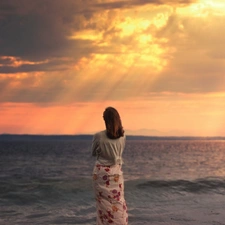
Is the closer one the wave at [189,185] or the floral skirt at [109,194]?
the floral skirt at [109,194]

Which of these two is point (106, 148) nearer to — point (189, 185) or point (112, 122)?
point (112, 122)

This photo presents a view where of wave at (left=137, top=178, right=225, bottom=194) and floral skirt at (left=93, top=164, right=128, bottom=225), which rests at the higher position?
floral skirt at (left=93, top=164, right=128, bottom=225)

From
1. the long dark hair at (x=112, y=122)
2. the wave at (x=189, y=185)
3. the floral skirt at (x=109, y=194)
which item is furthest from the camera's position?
the wave at (x=189, y=185)

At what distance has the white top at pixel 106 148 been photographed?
260 inches

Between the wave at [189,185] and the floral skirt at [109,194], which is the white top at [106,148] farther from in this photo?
the wave at [189,185]

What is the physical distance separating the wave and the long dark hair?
1519cm

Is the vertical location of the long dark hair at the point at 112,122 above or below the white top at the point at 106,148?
above

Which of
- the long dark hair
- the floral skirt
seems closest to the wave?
the floral skirt

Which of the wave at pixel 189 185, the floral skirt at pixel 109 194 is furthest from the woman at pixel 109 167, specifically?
the wave at pixel 189 185

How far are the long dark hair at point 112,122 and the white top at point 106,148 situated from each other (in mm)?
80

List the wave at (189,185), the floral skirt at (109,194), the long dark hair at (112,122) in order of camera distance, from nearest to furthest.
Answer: the long dark hair at (112,122) < the floral skirt at (109,194) < the wave at (189,185)

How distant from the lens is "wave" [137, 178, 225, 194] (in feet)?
71.6

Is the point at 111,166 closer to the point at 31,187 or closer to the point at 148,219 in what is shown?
the point at 148,219

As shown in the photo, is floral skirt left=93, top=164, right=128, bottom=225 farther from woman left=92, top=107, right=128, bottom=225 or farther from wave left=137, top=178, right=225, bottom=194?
wave left=137, top=178, right=225, bottom=194
